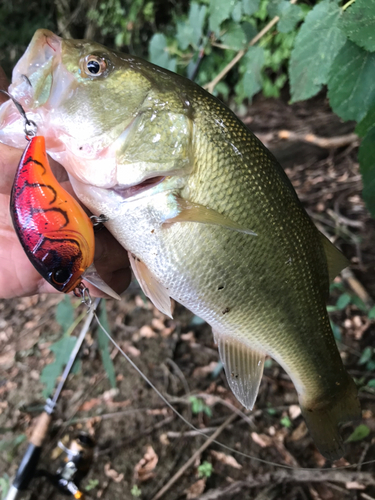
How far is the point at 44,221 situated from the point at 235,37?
1441 mm

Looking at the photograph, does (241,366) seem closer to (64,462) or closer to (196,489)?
(196,489)

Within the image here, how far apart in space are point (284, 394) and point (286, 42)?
4.15m

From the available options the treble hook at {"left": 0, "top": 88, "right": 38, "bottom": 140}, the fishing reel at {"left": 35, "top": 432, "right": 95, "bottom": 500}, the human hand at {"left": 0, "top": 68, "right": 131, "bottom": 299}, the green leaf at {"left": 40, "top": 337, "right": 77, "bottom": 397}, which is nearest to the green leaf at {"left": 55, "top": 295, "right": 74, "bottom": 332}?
the green leaf at {"left": 40, "top": 337, "right": 77, "bottom": 397}

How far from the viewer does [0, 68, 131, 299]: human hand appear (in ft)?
4.11

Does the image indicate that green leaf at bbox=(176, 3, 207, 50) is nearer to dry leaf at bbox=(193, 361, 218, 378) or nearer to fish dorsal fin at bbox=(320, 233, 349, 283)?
fish dorsal fin at bbox=(320, 233, 349, 283)

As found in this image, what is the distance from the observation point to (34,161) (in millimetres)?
829

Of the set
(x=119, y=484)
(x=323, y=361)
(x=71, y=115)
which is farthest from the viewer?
(x=119, y=484)

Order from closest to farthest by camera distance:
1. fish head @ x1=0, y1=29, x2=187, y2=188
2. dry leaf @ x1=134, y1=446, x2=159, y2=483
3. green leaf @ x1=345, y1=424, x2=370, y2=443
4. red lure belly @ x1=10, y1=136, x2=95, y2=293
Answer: red lure belly @ x1=10, y1=136, x2=95, y2=293, fish head @ x1=0, y1=29, x2=187, y2=188, green leaf @ x1=345, y1=424, x2=370, y2=443, dry leaf @ x1=134, y1=446, x2=159, y2=483

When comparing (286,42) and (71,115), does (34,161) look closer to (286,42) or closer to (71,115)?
(71,115)

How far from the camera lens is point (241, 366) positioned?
1.31m

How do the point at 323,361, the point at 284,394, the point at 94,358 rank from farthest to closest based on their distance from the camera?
the point at 94,358, the point at 284,394, the point at 323,361

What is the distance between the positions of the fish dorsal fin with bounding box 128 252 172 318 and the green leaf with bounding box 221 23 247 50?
1.26m

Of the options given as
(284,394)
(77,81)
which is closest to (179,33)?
(77,81)

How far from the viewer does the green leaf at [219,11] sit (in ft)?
5.02
